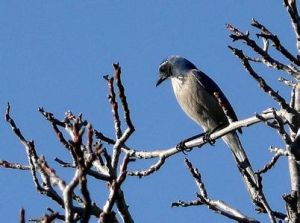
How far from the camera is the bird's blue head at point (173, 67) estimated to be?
524 inches

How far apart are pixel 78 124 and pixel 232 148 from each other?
7648mm

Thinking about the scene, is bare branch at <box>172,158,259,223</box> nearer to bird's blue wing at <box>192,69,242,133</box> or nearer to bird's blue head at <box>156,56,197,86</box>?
bird's blue wing at <box>192,69,242,133</box>

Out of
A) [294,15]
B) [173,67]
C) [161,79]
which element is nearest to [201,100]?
[173,67]

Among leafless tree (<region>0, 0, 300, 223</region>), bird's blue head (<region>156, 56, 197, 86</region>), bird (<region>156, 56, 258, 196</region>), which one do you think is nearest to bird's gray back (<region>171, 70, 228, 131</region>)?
bird (<region>156, 56, 258, 196</region>)

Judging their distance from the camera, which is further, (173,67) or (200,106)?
(173,67)

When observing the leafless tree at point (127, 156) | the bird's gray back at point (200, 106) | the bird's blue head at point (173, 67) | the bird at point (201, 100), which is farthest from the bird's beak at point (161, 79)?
the leafless tree at point (127, 156)

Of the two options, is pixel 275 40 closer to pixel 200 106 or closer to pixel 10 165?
pixel 10 165

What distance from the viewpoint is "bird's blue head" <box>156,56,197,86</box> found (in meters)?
13.3

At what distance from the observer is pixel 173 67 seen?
13.6 meters

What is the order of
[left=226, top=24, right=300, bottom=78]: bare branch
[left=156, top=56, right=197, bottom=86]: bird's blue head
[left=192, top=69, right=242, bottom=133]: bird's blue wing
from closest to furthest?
1. [left=226, top=24, right=300, bottom=78]: bare branch
2. [left=192, top=69, right=242, bottom=133]: bird's blue wing
3. [left=156, top=56, right=197, bottom=86]: bird's blue head

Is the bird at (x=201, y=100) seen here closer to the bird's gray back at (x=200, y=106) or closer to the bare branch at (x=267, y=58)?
the bird's gray back at (x=200, y=106)

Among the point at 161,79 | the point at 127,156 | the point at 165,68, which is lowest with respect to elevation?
the point at 127,156

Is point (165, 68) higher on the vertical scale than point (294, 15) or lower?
higher

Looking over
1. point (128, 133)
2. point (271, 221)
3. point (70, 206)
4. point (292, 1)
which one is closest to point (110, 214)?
point (70, 206)
